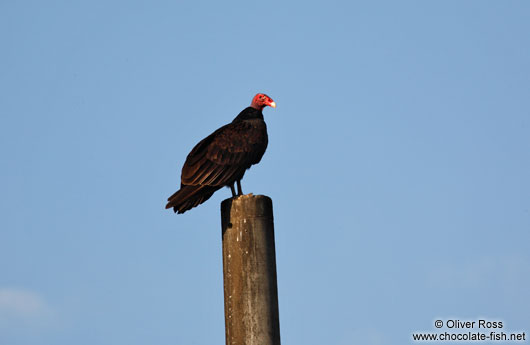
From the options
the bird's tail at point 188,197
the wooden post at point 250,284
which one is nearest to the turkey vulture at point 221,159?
the bird's tail at point 188,197

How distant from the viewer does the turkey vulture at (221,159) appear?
19.4 ft

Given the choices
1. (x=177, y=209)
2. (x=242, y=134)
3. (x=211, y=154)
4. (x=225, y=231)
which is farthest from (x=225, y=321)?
(x=242, y=134)

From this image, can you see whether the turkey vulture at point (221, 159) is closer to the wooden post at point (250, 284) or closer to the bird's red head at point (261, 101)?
the bird's red head at point (261, 101)

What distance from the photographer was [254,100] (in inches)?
320

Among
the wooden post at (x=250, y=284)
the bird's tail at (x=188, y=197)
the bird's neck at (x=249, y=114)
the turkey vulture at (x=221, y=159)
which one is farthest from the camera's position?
the bird's neck at (x=249, y=114)

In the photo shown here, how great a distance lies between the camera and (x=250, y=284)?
4.20m

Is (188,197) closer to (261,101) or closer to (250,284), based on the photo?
(250,284)

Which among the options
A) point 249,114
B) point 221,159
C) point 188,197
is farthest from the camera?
point 249,114

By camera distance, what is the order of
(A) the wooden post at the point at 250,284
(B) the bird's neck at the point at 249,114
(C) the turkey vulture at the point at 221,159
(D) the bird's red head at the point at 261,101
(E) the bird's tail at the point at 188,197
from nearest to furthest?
(A) the wooden post at the point at 250,284 < (E) the bird's tail at the point at 188,197 < (C) the turkey vulture at the point at 221,159 < (B) the bird's neck at the point at 249,114 < (D) the bird's red head at the point at 261,101

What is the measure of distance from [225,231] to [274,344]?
2.54 feet

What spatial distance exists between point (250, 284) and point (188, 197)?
1760mm

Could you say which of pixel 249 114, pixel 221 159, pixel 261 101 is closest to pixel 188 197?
pixel 221 159

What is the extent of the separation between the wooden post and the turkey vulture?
1.39m

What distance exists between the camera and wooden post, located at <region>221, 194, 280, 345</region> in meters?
4.18
